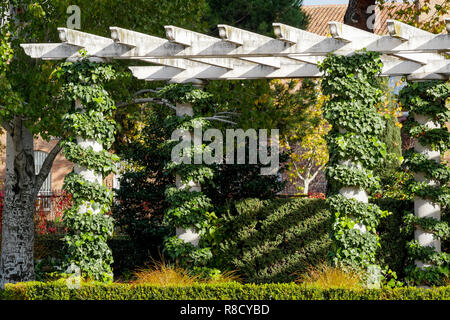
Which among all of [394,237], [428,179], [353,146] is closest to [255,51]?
[353,146]

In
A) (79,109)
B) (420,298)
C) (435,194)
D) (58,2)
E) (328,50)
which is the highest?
(58,2)

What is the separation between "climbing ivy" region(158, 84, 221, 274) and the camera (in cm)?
1171

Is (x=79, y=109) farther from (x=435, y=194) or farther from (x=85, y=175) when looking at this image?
(x=435, y=194)

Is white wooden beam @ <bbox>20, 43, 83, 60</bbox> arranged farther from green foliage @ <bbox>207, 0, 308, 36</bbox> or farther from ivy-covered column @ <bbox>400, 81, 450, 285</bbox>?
green foliage @ <bbox>207, 0, 308, 36</bbox>

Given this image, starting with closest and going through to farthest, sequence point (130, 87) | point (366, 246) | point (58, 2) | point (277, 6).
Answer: point (366, 246) → point (58, 2) → point (130, 87) → point (277, 6)

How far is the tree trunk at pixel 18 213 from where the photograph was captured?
13656mm

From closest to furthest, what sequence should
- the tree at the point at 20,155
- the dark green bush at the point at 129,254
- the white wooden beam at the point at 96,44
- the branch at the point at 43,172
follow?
Result: the white wooden beam at the point at 96,44 → the tree at the point at 20,155 → the branch at the point at 43,172 → the dark green bush at the point at 129,254

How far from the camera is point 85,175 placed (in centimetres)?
1060

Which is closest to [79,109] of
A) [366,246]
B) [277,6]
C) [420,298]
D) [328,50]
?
[328,50]

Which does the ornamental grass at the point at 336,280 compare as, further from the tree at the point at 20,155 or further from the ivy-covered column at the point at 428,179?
the tree at the point at 20,155

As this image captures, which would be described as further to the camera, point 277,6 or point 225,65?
point 277,6

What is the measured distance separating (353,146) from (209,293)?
3.38m

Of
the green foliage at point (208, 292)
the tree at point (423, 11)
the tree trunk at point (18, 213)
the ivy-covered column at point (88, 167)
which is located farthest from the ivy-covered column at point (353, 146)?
the tree trunk at point (18, 213)

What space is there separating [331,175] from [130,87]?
721 centimetres
